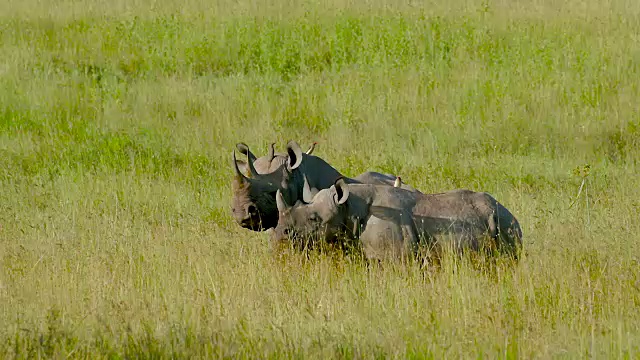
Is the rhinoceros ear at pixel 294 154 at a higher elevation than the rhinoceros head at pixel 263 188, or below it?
higher

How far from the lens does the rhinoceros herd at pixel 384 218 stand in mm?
7812

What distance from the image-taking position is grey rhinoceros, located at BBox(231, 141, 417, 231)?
26.9 feet

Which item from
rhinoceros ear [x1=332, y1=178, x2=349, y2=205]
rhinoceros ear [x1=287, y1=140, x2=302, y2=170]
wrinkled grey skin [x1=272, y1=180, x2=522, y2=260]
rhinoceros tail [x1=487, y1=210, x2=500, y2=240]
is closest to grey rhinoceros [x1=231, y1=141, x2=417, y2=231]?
rhinoceros ear [x1=287, y1=140, x2=302, y2=170]

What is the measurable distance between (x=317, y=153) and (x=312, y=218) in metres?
5.25

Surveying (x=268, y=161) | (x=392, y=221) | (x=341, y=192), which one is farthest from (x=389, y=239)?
A: (x=268, y=161)

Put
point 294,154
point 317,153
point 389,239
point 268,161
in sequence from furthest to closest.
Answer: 1. point 317,153
2. point 268,161
3. point 294,154
4. point 389,239

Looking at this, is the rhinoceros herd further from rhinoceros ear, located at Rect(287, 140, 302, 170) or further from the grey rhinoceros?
rhinoceros ear, located at Rect(287, 140, 302, 170)

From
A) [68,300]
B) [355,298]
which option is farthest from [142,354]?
[355,298]

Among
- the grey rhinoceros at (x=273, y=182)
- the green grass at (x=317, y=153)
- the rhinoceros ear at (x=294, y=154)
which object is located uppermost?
the rhinoceros ear at (x=294, y=154)

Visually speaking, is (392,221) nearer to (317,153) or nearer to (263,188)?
(263,188)

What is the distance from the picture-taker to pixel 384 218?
7832 millimetres

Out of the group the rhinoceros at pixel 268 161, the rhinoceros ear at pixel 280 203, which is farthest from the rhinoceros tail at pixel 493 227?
the rhinoceros at pixel 268 161

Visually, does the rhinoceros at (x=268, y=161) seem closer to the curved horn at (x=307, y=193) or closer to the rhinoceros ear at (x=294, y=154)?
the rhinoceros ear at (x=294, y=154)

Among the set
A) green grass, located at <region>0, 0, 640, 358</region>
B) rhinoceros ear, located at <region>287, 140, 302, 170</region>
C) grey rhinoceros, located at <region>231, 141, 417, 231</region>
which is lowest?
green grass, located at <region>0, 0, 640, 358</region>
